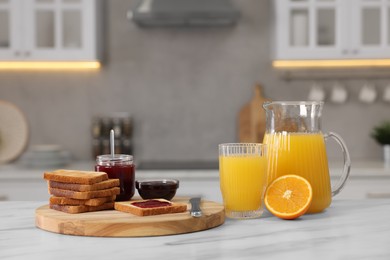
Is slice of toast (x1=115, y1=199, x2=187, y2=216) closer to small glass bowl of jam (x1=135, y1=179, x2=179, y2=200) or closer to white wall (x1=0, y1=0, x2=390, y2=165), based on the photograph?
small glass bowl of jam (x1=135, y1=179, x2=179, y2=200)

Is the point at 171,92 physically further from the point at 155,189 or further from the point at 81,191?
the point at 81,191

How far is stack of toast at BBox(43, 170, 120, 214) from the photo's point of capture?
4.42ft

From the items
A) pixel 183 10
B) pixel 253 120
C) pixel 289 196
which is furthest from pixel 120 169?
pixel 253 120

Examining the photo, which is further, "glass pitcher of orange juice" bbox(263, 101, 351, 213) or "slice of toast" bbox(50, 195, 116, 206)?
"glass pitcher of orange juice" bbox(263, 101, 351, 213)

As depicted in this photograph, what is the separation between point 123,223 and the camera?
1225 millimetres

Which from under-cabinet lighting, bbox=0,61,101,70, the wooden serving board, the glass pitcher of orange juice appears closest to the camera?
the wooden serving board

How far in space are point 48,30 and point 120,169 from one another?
89.9 inches

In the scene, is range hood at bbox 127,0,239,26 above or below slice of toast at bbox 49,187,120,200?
above

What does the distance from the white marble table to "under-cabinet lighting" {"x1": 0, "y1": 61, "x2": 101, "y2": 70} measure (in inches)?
91.3

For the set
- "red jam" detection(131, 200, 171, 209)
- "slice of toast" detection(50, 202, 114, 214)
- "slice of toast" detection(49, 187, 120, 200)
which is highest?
"slice of toast" detection(49, 187, 120, 200)

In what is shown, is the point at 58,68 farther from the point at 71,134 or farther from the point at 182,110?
the point at 182,110

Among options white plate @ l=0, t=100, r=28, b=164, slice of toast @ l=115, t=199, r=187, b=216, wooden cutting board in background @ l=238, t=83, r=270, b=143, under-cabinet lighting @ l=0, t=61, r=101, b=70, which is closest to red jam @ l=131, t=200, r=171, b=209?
slice of toast @ l=115, t=199, r=187, b=216

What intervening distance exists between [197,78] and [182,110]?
225 mm

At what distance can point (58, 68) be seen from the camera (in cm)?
386
